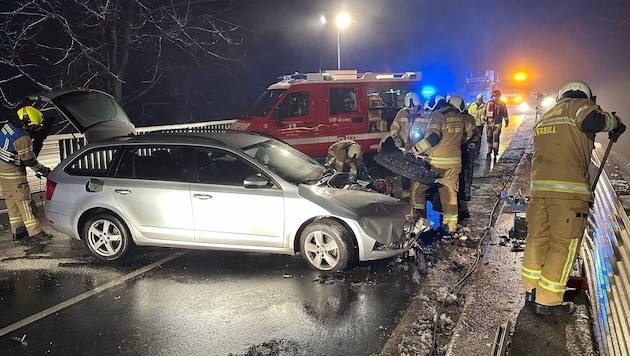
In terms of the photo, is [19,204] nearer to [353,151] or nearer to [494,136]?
[353,151]

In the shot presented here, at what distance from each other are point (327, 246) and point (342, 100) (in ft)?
22.1

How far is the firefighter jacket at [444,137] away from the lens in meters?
6.38

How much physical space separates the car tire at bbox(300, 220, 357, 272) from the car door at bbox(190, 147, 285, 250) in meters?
0.30

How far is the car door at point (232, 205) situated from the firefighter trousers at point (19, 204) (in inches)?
112

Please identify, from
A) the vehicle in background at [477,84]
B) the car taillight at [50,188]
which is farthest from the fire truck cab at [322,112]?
the vehicle in background at [477,84]

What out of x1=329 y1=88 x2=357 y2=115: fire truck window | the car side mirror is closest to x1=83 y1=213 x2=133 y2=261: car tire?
the car side mirror

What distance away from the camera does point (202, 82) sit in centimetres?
2556

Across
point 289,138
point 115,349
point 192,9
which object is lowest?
point 115,349

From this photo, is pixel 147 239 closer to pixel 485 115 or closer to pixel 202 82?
pixel 485 115

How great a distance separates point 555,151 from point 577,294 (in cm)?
133

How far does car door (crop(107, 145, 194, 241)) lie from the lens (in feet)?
17.9

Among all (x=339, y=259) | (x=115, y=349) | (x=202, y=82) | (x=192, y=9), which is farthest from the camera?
(x=202, y=82)

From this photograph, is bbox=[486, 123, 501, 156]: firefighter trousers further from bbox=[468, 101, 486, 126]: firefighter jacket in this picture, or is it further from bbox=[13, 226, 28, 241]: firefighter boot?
bbox=[13, 226, 28, 241]: firefighter boot

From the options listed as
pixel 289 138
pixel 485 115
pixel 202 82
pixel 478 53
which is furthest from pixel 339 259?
pixel 478 53
